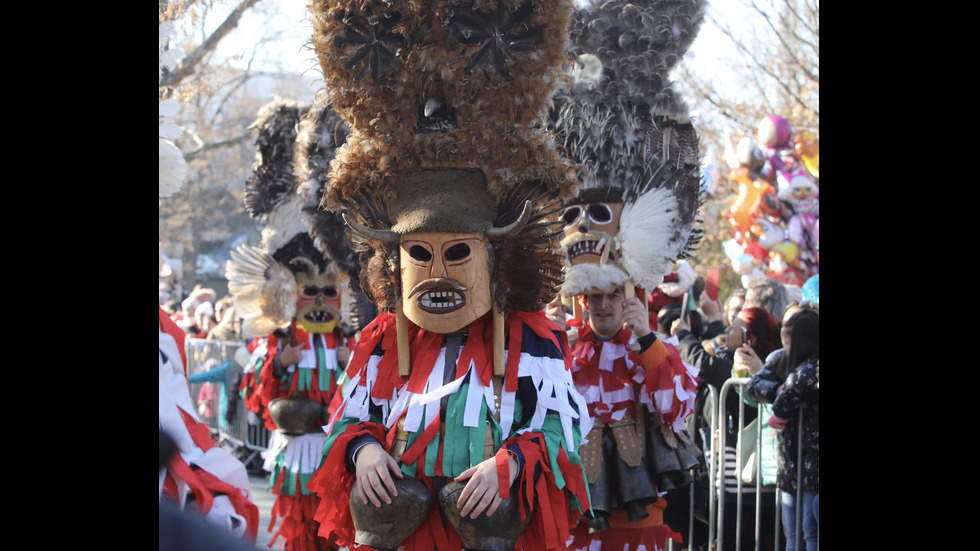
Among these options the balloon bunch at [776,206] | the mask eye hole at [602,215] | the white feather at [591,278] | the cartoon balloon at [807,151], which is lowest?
the white feather at [591,278]

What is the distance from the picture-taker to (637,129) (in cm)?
423

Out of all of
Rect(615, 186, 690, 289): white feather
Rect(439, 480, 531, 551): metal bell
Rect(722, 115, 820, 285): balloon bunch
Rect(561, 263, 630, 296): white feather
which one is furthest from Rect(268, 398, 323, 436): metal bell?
Rect(722, 115, 820, 285): balloon bunch

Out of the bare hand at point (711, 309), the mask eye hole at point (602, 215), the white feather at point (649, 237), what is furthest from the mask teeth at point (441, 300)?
the bare hand at point (711, 309)

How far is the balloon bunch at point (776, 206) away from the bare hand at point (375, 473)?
762 centimetres

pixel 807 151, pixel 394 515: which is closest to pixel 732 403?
pixel 394 515

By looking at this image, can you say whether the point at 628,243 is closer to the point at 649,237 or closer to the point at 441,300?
the point at 649,237

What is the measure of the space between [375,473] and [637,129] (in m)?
2.42

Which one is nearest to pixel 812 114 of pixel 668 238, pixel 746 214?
pixel 746 214

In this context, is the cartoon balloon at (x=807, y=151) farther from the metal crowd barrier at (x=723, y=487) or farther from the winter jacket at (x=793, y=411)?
the winter jacket at (x=793, y=411)

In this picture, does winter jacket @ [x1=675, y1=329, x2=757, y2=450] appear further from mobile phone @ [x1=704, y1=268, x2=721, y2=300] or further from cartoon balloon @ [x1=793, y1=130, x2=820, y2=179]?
cartoon balloon @ [x1=793, y1=130, x2=820, y2=179]

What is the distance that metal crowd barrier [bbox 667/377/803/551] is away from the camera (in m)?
4.74

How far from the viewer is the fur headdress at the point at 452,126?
113 inches

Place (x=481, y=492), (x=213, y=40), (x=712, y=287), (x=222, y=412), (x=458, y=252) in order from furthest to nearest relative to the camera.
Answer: (x=222, y=412) → (x=213, y=40) → (x=712, y=287) → (x=458, y=252) → (x=481, y=492)
